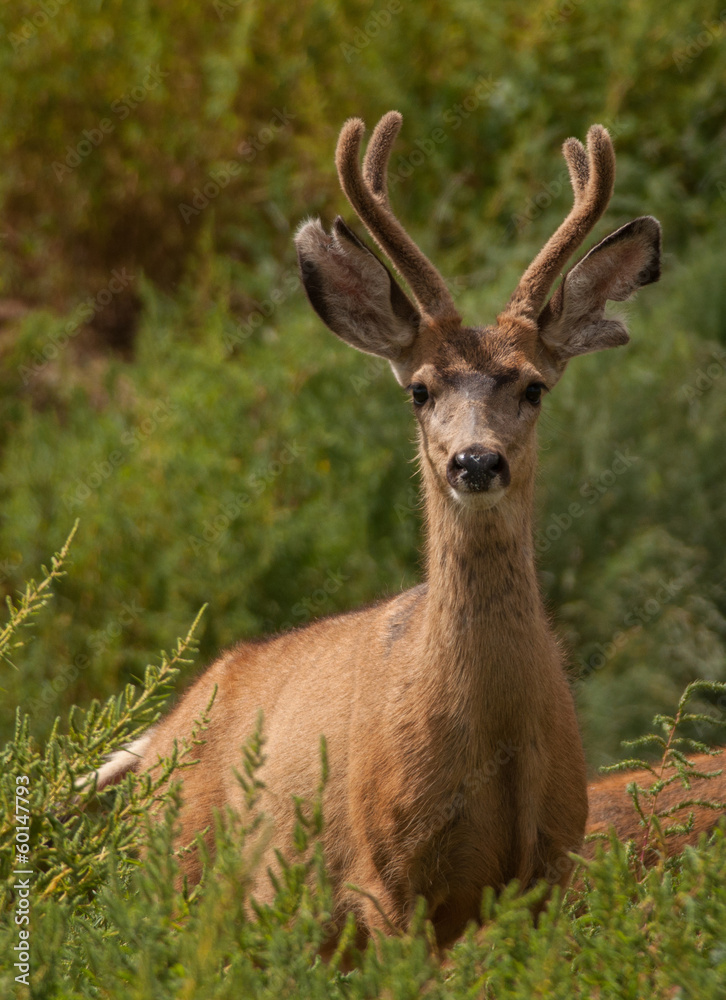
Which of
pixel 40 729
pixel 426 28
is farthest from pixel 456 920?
pixel 426 28

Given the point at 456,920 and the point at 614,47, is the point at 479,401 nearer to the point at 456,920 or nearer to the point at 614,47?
the point at 456,920

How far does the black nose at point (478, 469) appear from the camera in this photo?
4.15 meters

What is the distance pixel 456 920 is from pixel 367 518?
4.32 metres

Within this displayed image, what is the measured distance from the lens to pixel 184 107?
39.8 ft
